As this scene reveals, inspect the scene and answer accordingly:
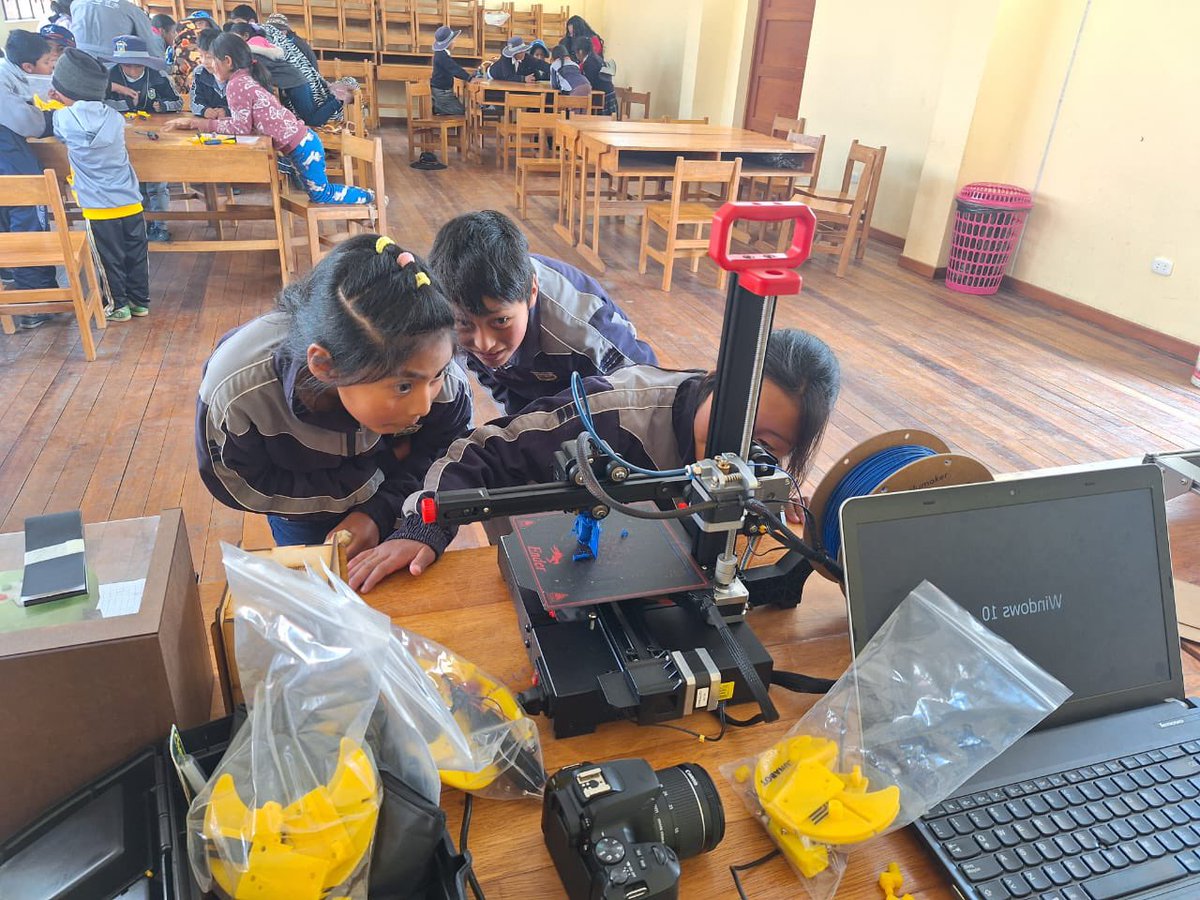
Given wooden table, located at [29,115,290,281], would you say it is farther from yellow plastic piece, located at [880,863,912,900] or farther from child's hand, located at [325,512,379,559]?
yellow plastic piece, located at [880,863,912,900]

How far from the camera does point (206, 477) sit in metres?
1.39

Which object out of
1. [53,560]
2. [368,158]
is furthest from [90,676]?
[368,158]

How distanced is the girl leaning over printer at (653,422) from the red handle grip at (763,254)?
384 mm

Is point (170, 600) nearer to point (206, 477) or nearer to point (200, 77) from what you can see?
point (206, 477)

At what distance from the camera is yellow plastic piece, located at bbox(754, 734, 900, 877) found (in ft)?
2.09

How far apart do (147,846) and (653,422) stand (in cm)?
90

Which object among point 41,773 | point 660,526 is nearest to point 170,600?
point 41,773

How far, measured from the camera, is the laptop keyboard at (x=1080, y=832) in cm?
66

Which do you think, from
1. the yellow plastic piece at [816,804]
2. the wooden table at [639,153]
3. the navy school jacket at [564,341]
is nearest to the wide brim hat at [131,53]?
the wooden table at [639,153]

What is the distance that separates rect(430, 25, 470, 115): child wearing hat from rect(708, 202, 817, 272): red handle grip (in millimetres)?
8037

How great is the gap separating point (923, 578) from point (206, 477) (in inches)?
46.4

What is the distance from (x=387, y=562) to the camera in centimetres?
100

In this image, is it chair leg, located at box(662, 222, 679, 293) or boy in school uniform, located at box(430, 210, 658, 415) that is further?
chair leg, located at box(662, 222, 679, 293)

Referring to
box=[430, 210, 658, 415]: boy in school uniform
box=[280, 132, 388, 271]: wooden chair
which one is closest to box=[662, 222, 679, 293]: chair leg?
box=[280, 132, 388, 271]: wooden chair
